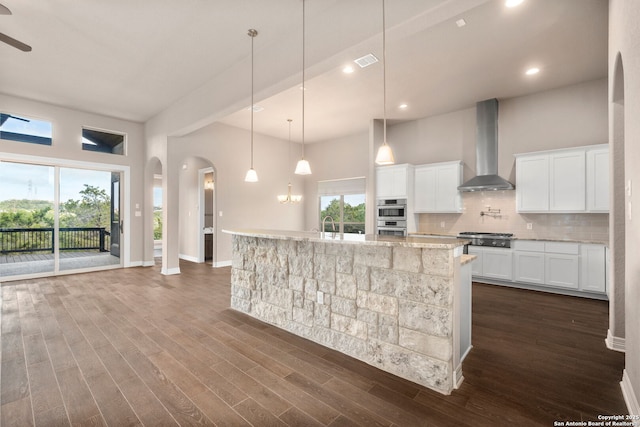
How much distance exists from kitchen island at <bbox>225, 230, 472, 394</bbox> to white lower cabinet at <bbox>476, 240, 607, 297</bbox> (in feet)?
9.64

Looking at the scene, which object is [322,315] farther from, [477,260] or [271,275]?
[477,260]

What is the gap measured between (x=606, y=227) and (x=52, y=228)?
989 cm

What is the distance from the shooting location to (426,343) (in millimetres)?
2164

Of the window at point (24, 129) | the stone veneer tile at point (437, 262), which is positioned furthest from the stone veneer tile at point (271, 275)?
the window at point (24, 129)

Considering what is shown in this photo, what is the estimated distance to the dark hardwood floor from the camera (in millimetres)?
1841

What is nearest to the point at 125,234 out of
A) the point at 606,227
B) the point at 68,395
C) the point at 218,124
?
the point at 218,124

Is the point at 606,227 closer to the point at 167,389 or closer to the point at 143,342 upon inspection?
the point at 167,389

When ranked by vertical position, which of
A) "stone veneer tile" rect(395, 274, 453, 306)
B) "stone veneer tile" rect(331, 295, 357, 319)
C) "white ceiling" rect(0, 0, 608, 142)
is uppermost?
"white ceiling" rect(0, 0, 608, 142)

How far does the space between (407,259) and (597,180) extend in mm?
4137

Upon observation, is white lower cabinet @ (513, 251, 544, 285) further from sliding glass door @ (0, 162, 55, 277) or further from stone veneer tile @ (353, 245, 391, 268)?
sliding glass door @ (0, 162, 55, 277)

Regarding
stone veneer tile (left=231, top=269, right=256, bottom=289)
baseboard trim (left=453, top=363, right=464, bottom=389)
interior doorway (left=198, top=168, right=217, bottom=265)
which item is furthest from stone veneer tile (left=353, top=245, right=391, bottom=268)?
interior doorway (left=198, top=168, right=217, bottom=265)

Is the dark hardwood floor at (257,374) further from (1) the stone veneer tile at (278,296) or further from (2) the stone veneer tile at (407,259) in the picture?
(2) the stone veneer tile at (407,259)

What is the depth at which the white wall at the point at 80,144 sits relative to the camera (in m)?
5.37

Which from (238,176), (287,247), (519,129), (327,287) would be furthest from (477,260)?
(238,176)
